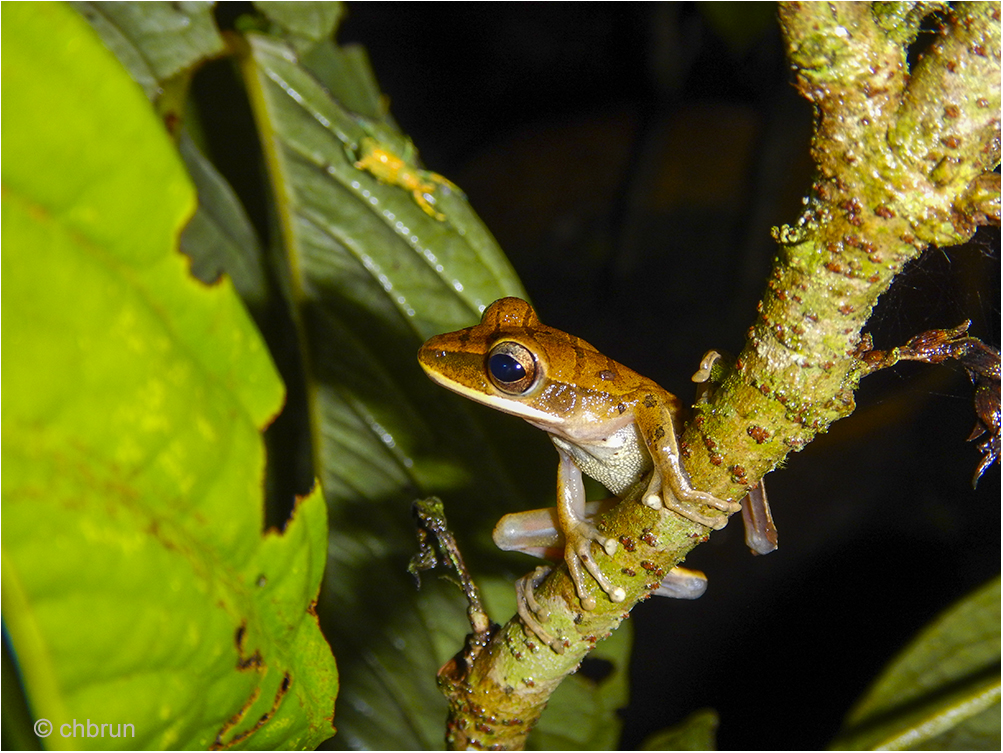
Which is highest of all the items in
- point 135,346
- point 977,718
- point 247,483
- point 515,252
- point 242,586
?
point 135,346

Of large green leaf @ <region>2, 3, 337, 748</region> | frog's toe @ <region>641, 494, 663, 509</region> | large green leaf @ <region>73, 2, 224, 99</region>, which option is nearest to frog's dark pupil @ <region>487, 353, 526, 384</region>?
frog's toe @ <region>641, 494, 663, 509</region>

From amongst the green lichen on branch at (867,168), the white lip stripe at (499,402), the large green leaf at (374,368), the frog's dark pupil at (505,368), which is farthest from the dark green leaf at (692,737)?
the green lichen on branch at (867,168)

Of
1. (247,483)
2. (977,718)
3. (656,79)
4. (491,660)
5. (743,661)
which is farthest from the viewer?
(656,79)

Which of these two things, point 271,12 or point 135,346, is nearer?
point 135,346

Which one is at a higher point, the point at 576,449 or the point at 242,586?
the point at 242,586

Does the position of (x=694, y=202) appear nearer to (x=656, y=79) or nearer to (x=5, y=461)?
(x=656, y=79)

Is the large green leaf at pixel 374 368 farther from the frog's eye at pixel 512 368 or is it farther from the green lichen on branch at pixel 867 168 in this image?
the green lichen on branch at pixel 867 168

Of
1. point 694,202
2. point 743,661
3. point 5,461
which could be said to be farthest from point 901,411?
point 5,461

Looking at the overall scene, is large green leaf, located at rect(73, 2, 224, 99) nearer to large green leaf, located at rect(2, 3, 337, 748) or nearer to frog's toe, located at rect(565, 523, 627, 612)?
large green leaf, located at rect(2, 3, 337, 748)
